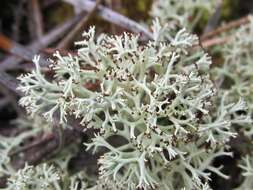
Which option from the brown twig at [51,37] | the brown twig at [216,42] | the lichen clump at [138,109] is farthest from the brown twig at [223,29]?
the brown twig at [51,37]

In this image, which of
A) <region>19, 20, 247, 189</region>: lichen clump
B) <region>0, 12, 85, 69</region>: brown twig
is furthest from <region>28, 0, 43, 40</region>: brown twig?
<region>19, 20, 247, 189</region>: lichen clump

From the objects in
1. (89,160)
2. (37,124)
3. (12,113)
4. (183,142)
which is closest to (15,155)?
(37,124)

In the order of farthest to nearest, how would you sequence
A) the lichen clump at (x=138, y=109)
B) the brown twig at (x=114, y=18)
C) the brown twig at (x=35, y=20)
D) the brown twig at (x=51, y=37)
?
the brown twig at (x=35, y=20) → the brown twig at (x=51, y=37) → the brown twig at (x=114, y=18) → the lichen clump at (x=138, y=109)

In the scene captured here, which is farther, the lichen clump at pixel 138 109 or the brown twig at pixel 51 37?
the brown twig at pixel 51 37

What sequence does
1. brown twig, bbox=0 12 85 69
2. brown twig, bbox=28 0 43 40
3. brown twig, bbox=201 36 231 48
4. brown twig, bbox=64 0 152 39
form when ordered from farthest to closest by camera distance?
brown twig, bbox=28 0 43 40 < brown twig, bbox=0 12 85 69 < brown twig, bbox=201 36 231 48 < brown twig, bbox=64 0 152 39

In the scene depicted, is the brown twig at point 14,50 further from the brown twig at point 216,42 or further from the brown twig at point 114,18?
the brown twig at point 216,42

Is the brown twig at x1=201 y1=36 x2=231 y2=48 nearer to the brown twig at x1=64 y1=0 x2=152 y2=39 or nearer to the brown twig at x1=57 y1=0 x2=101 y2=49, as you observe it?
the brown twig at x1=64 y1=0 x2=152 y2=39
